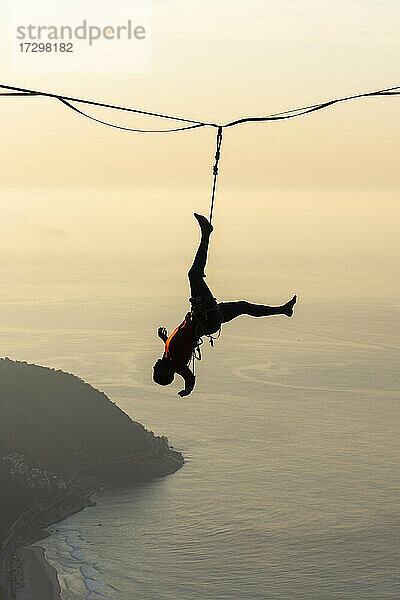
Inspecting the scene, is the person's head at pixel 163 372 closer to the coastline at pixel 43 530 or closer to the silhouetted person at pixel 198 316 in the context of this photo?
the silhouetted person at pixel 198 316

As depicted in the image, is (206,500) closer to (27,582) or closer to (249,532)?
(249,532)

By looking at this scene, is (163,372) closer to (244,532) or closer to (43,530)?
(43,530)

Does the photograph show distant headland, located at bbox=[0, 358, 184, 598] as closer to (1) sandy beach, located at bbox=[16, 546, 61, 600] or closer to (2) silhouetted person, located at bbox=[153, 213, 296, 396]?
(1) sandy beach, located at bbox=[16, 546, 61, 600]

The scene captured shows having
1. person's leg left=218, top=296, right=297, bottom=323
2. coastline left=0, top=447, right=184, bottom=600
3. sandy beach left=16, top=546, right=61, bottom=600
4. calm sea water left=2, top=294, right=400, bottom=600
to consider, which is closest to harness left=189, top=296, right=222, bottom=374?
person's leg left=218, top=296, right=297, bottom=323

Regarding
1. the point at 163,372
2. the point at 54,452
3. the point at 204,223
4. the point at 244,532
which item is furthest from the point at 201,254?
the point at 54,452

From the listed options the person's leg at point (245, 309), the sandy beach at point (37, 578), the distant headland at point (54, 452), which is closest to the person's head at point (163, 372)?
the person's leg at point (245, 309)

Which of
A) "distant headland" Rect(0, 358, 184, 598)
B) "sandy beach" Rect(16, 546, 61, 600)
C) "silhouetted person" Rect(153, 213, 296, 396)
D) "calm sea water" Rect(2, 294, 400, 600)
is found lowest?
"calm sea water" Rect(2, 294, 400, 600)

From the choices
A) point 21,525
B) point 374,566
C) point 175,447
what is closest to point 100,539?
point 21,525
